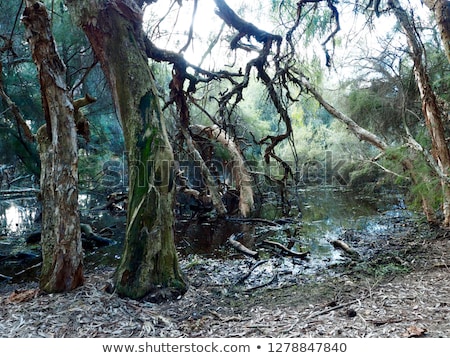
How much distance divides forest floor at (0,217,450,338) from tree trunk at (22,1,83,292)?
296mm

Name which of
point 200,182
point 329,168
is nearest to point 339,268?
point 200,182

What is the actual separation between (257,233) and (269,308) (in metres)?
4.94

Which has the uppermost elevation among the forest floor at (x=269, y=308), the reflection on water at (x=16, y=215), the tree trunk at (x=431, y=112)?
the tree trunk at (x=431, y=112)

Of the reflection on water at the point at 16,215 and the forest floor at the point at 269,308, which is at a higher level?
the reflection on water at the point at 16,215

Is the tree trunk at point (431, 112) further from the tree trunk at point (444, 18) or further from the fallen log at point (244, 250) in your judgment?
the fallen log at point (244, 250)

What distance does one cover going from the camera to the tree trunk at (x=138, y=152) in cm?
371

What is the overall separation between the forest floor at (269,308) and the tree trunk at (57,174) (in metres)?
0.30

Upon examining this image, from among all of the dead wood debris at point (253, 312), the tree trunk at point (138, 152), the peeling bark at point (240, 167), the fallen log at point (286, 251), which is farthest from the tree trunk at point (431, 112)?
the peeling bark at point (240, 167)

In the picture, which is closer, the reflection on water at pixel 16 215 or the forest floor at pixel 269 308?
the forest floor at pixel 269 308

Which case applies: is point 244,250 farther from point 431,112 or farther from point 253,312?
point 431,112

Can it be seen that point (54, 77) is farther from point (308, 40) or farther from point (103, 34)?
point (308, 40)

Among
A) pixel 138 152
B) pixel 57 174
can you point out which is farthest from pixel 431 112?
pixel 57 174
